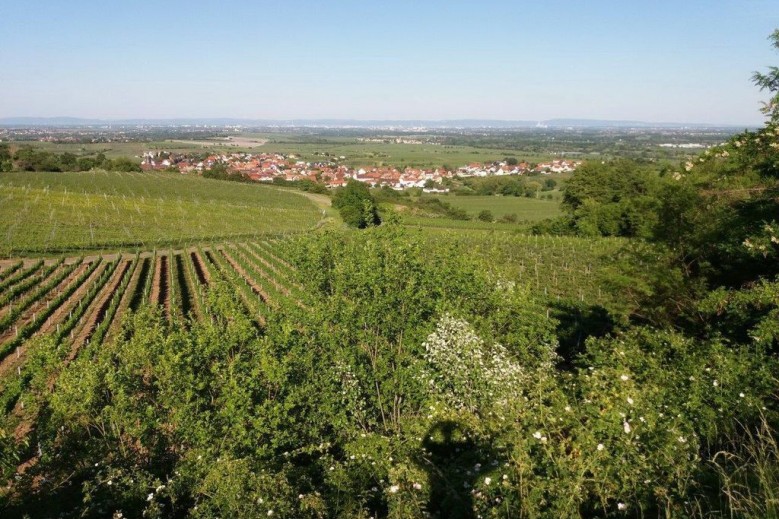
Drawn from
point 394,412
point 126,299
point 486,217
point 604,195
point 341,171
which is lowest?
point 486,217

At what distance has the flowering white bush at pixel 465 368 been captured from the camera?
34.7ft

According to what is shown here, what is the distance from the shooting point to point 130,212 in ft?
208

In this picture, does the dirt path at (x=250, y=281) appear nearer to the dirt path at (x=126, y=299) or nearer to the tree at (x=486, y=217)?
the dirt path at (x=126, y=299)

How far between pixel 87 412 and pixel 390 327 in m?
7.27

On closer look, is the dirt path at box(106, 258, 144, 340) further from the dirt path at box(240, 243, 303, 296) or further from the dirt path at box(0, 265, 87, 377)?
the dirt path at box(240, 243, 303, 296)

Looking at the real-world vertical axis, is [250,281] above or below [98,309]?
below

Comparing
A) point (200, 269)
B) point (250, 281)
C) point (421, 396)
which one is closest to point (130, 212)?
point (200, 269)

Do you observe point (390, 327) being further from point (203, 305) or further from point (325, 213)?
point (325, 213)

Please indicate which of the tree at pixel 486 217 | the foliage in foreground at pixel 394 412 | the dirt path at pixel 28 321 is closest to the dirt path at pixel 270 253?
the dirt path at pixel 28 321

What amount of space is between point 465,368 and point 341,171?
424ft

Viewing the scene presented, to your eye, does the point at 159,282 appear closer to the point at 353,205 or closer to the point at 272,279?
the point at 272,279

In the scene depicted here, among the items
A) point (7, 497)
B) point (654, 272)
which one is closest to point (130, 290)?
A: point (7, 497)

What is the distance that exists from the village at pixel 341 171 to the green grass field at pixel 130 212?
2371 centimetres

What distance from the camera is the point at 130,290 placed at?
111 ft
